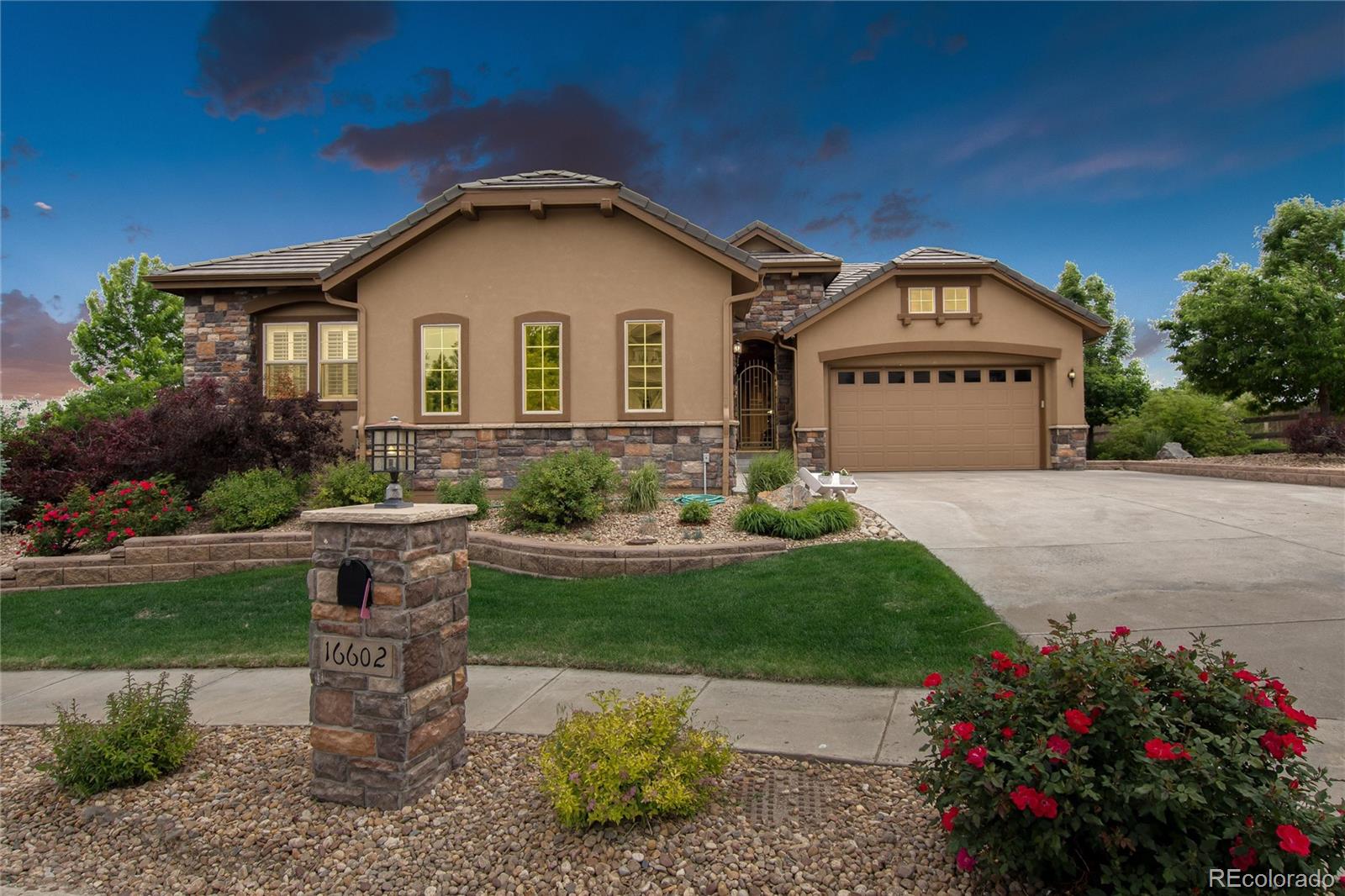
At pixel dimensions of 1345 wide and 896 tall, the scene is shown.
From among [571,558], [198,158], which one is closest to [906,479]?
[571,558]

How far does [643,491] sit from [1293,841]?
8.68 metres

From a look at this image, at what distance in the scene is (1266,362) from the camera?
59.3ft

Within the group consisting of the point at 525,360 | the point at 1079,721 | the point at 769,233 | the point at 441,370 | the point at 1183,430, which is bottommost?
the point at 1079,721

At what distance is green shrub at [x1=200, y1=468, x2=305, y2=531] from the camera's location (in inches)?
384

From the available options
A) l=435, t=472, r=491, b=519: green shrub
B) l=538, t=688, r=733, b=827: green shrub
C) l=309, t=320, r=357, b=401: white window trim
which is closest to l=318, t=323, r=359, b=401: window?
l=309, t=320, r=357, b=401: white window trim

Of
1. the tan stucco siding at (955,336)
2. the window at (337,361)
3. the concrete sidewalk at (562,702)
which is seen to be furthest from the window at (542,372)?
the concrete sidewalk at (562,702)

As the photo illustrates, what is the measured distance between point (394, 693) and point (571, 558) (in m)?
4.77

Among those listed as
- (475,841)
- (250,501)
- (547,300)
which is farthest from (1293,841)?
(547,300)

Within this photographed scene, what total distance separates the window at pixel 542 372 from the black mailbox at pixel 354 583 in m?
8.82

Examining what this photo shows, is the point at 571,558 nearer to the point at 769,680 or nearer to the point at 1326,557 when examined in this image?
the point at 769,680

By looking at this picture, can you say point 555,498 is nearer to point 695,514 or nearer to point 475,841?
point 695,514

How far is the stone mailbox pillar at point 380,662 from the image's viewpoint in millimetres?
3289

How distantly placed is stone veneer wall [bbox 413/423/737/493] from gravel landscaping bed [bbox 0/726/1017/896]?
8327 mm

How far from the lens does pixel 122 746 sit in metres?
3.55
